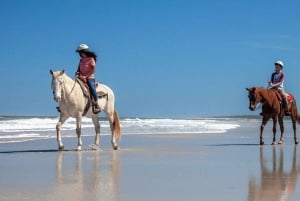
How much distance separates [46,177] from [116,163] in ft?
6.49

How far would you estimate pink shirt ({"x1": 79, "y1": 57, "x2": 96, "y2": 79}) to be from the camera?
39.6 feet

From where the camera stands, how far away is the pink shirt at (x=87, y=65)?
475 inches

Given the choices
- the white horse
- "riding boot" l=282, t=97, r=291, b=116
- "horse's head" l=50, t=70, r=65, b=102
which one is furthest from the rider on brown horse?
"horse's head" l=50, t=70, r=65, b=102

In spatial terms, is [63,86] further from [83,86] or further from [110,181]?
[110,181]

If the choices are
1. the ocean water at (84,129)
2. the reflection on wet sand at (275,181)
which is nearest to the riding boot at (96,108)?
the reflection on wet sand at (275,181)

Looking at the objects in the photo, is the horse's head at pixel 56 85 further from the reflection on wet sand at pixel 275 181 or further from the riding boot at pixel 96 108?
the reflection on wet sand at pixel 275 181

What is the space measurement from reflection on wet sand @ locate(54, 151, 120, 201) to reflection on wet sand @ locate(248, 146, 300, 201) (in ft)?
5.12

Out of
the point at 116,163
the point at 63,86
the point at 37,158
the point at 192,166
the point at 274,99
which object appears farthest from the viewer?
the point at 274,99

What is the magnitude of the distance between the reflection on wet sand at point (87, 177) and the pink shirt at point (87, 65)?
2585mm

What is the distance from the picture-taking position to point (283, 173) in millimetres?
7629

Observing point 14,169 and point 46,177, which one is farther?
point 14,169

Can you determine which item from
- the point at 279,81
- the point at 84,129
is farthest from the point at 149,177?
the point at 84,129

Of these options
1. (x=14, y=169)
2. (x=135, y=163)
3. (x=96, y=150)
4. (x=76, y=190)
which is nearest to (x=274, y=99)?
(x=96, y=150)

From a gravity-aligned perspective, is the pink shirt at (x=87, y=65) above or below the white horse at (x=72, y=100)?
above
